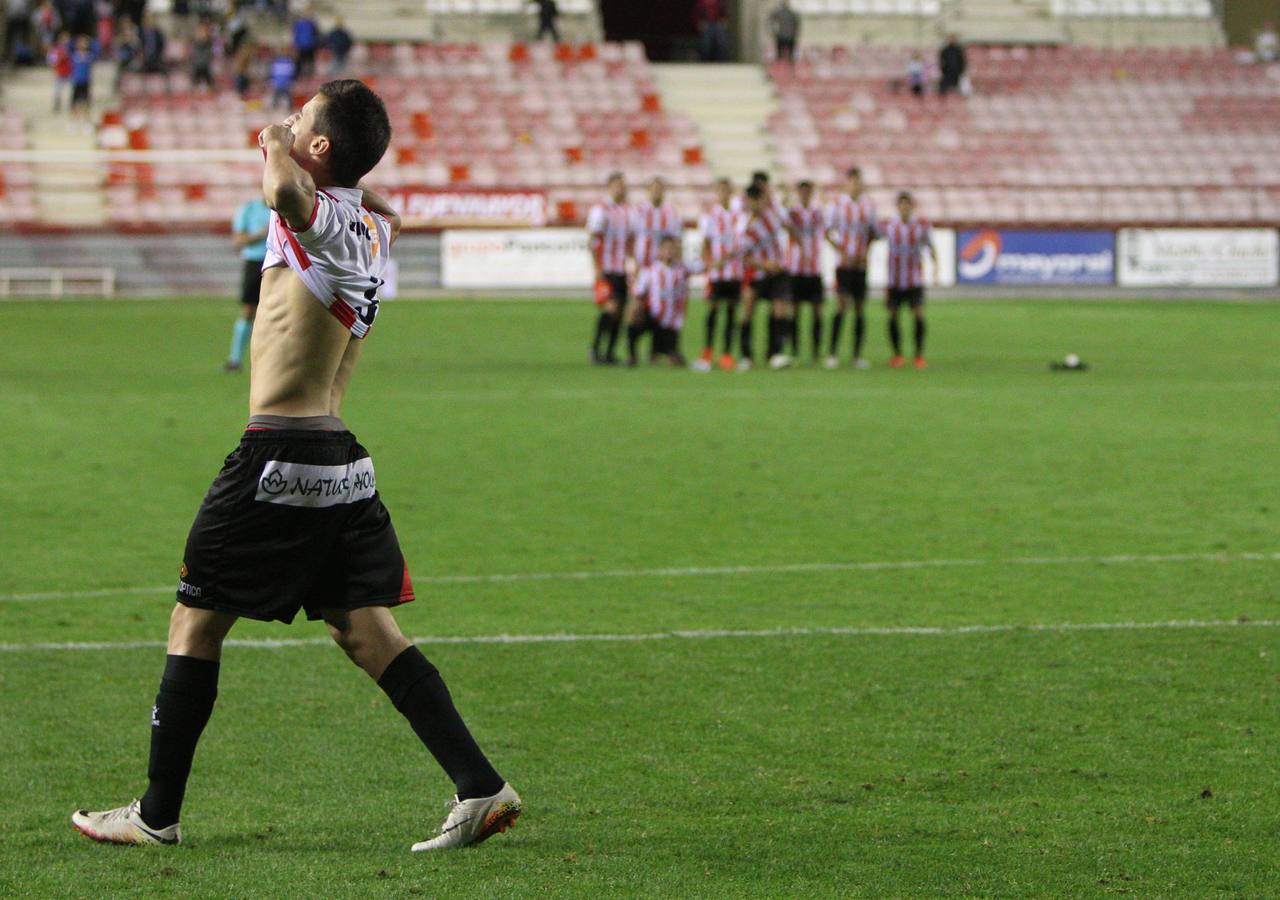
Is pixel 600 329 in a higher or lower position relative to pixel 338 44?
lower

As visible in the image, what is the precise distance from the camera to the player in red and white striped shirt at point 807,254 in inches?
787

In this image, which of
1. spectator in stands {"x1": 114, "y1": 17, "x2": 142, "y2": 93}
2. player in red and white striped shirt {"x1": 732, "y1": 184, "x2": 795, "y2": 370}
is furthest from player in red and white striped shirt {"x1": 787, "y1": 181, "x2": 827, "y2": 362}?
spectator in stands {"x1": 114, "y1": 17, "x2": 142, "y2": 93}

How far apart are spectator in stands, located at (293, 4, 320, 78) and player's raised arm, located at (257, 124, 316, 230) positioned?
3230 cm

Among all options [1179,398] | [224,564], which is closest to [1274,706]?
[224,564]

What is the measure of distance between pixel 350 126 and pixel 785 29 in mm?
36765

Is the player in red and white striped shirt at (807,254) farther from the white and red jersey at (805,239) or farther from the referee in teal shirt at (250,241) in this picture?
the referee in teal shirt at (250,241)

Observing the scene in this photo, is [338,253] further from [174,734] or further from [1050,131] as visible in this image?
[1050,131]

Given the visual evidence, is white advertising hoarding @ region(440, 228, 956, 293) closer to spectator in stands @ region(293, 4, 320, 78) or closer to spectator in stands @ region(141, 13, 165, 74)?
spectator in stands @ region(293, 4, 320, 78)

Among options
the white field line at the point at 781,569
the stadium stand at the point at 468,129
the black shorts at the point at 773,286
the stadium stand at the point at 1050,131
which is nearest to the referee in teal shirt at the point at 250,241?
the black shorts at the point at 773,286

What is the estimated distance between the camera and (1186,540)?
9.05 metres

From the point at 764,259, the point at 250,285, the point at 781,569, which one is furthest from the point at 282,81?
the point at 781,569

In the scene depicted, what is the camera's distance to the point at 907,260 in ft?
63.7

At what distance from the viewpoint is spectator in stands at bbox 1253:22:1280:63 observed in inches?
1641

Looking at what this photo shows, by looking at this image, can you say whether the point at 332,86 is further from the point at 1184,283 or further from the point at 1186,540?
the point at 1184,283
